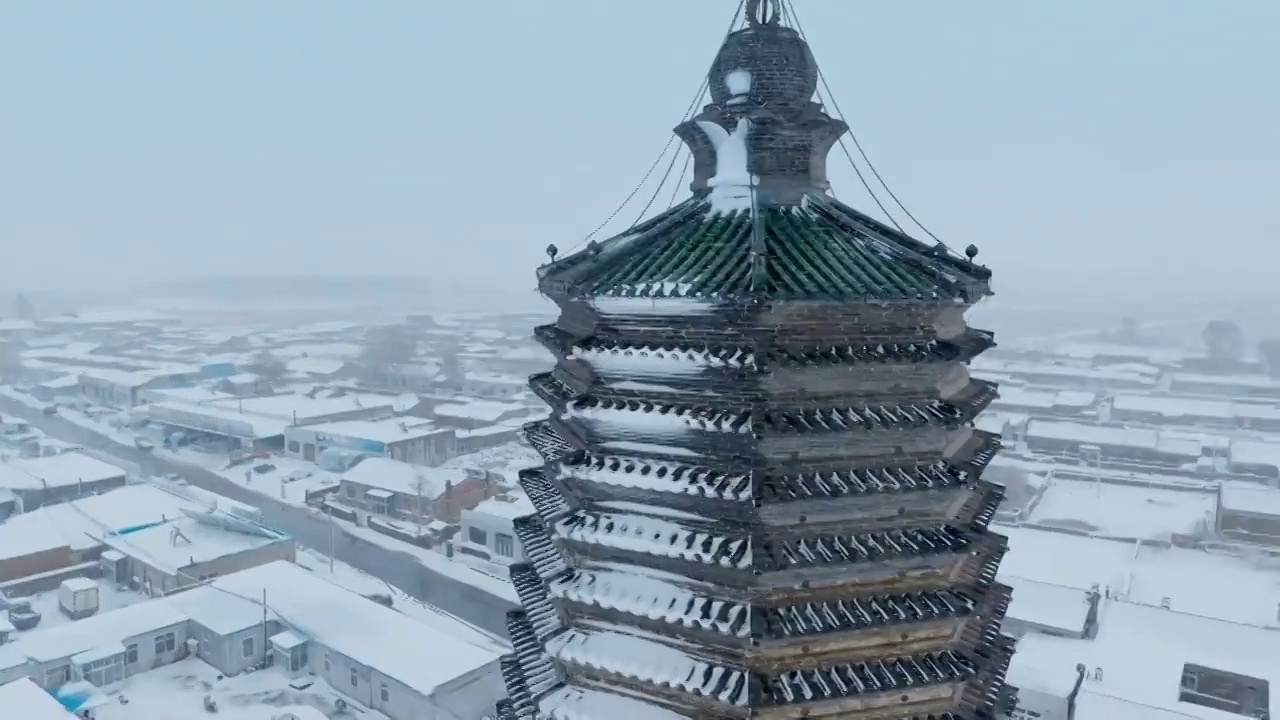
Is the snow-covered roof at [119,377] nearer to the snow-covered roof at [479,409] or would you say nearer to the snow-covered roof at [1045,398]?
the snow-covered roof at [479,409]

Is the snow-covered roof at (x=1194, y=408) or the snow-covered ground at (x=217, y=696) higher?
the snow-covered roof at (x=1194, y=408)

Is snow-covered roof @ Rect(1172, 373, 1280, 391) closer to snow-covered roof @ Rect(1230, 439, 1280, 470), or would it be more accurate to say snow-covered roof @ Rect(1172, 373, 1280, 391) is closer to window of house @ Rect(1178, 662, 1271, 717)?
snow-covered roof @ Rect(1230, 439, 1280, 470)

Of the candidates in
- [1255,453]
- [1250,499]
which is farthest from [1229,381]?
[1250,499]

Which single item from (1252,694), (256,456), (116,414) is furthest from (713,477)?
(116,414)

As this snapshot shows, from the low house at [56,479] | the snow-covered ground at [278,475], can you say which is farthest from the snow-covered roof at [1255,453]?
the low house at [56,479]

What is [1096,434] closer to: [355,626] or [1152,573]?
[1152,573]

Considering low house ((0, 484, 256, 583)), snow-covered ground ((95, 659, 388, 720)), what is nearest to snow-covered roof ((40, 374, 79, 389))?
low house ((0, 484, 256, 583))
